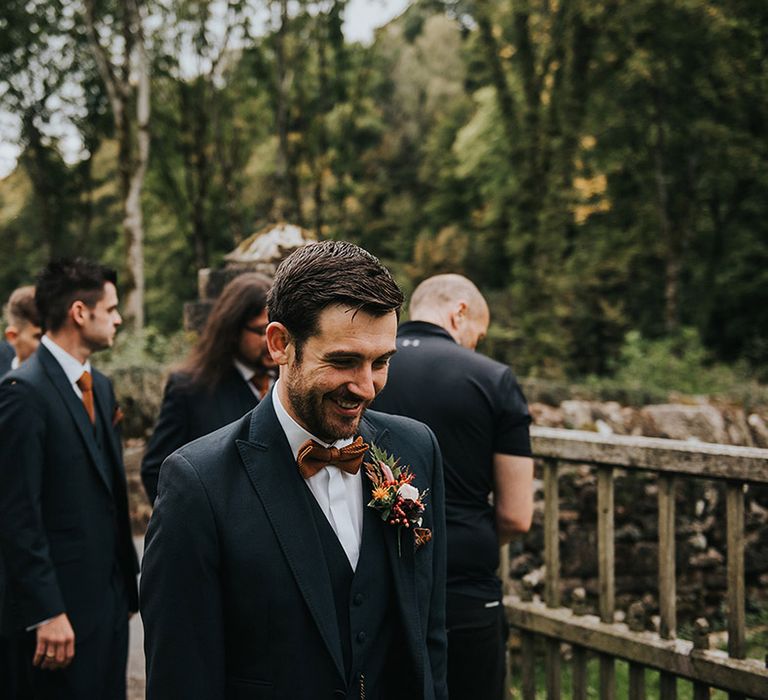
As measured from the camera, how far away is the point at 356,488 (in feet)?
6.51

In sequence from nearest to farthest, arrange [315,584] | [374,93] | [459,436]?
[315,584] < [459,436] < [374,93]

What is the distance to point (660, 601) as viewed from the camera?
3486 mm

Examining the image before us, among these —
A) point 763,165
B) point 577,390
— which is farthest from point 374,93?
point 577,390

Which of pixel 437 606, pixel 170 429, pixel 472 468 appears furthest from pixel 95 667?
pixel 437 606

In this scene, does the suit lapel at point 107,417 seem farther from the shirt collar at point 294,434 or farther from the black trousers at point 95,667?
the shirt collar at point 294,434

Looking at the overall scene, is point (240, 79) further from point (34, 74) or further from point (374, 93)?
point (374, 93)

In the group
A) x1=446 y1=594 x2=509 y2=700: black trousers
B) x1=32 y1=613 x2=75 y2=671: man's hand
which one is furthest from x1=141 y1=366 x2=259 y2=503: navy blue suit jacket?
x1=446 y1=594 x2=509 y2=700: black trousers

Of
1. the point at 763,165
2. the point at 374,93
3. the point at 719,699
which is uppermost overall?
the point at 374,93

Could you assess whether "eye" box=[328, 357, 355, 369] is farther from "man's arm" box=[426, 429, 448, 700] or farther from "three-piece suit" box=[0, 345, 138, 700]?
"three-piece suit" box=[0, 345, 138, 700]

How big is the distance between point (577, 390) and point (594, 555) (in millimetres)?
4309

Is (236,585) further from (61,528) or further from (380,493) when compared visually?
(61,528)

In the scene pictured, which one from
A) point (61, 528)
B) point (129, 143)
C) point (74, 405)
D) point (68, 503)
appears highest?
point (129, 143)

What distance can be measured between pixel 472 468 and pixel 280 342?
1.56 metres

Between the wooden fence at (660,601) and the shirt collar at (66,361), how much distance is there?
2191 mm
